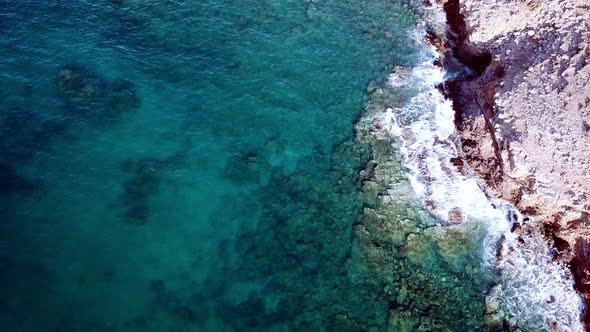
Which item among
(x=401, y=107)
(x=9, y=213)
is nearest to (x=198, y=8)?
(x=401, y=107)

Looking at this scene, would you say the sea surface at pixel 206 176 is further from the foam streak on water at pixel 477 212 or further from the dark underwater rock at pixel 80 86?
the foam streak on water at pixel 477 212

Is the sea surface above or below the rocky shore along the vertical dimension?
below

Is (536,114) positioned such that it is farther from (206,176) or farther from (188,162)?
(188,162)

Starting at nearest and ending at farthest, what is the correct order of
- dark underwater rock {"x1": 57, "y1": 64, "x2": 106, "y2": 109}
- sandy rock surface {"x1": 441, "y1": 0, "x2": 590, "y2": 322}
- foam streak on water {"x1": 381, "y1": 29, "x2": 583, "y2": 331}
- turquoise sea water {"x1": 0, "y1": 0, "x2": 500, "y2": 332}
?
turquoise sea water {"x1": 0, "y1": 0, "x2": 500, "y2": 332}
foam streak on water {"x1": 381, "y1": 29, "x2": 583, "y2": 331}
sandy rock surface {"x1": 441, "y1": 0, "x2": 590, "y2": 322}
dark underwater rock {"x1": 57, "y1": 64, "x2": 106, "y2": 109}

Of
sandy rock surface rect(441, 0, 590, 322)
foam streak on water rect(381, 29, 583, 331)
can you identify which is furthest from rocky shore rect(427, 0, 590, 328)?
foam streak on water rect(381, 29, 583, 331)

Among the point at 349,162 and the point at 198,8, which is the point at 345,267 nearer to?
the point at 349,162

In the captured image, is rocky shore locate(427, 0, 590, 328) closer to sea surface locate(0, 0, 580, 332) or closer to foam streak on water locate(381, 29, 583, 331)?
foam streak on water locate(381, 29, 583, 331)
